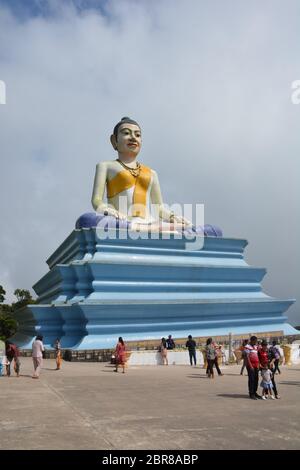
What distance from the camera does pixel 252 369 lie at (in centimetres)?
894

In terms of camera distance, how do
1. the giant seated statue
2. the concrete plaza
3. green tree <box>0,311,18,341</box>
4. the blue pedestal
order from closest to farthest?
the concrete plaza
the blue pedestal
the giant seated statue
green tree <box>0,311,18,341</box>

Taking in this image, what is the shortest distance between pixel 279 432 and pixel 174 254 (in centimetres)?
1778

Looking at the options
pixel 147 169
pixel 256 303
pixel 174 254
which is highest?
pixel 147 169

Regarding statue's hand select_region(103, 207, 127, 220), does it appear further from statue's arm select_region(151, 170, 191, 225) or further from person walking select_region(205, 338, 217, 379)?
person walking select_region(205, 338, 217, 379)

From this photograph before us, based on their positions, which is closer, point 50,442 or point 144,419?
point 50,442

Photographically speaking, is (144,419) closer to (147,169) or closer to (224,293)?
(224,293)

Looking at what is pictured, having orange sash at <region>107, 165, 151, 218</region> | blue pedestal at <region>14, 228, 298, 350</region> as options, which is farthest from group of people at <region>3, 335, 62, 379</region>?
orange sash at <region>107, 165, 151, 218</region>

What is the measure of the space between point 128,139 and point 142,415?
21.0 meters

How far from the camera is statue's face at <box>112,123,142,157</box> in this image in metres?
26.0

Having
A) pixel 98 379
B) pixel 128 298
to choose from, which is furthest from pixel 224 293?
Answer: pixel 98 379

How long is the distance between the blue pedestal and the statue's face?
19.9 feet

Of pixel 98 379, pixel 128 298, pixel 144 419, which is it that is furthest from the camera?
pixel 128 298

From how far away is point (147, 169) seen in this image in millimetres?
26906

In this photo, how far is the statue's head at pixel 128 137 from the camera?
2602 cm
